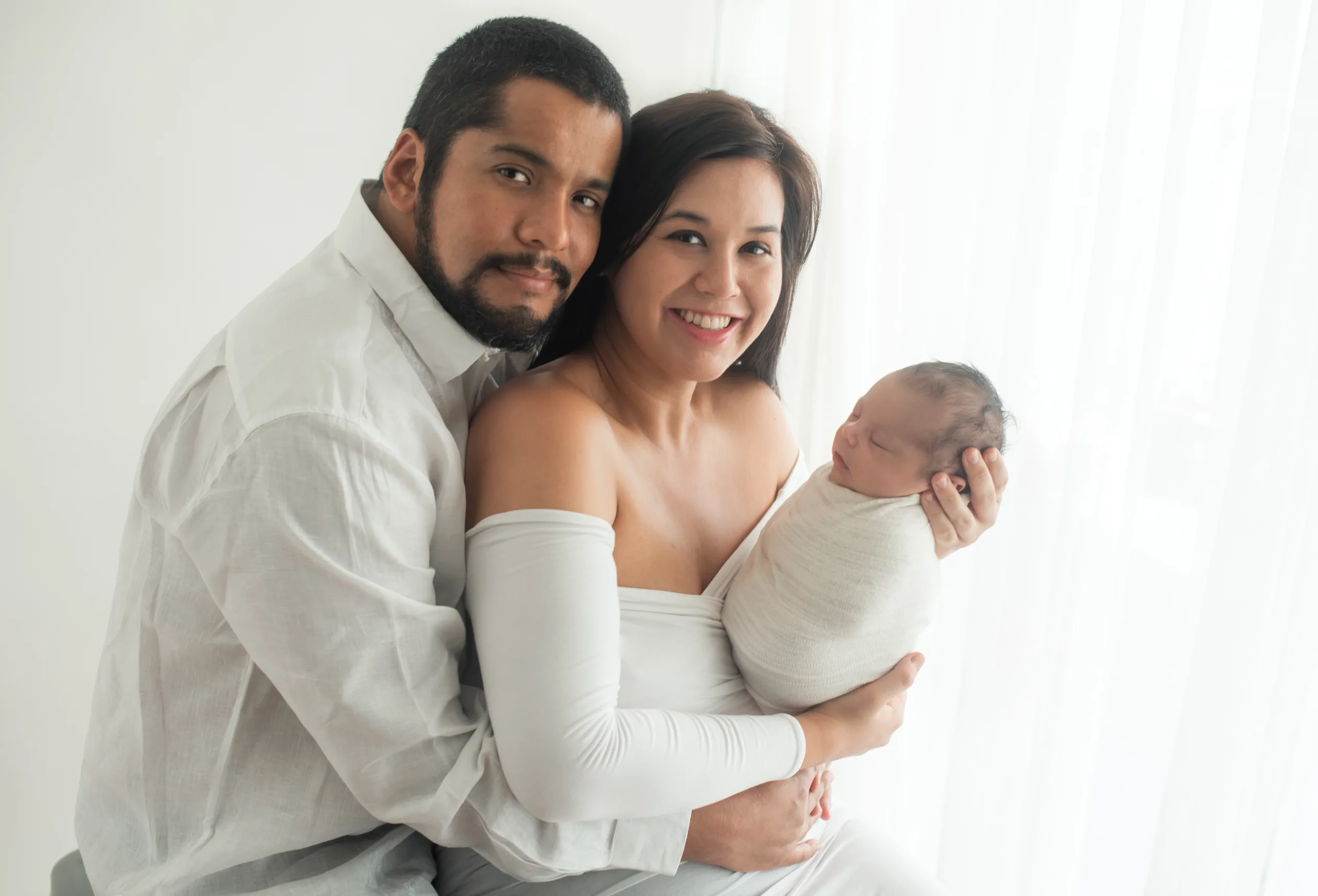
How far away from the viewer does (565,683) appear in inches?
44.4

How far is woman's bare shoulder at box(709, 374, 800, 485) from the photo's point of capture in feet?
5.55

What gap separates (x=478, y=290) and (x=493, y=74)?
272 mm

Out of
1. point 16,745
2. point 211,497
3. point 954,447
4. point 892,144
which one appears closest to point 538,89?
point 211,497

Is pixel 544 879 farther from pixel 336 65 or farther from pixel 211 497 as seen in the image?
pixel 336 65

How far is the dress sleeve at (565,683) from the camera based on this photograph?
3.70 ft

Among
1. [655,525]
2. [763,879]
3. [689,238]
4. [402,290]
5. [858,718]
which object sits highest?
[689,238]

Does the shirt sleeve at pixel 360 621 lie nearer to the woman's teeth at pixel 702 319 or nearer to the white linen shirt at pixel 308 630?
the white linen shirt at pixel 308 630

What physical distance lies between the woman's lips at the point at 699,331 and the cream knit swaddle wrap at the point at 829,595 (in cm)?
26

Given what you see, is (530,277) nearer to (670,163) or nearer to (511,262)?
(511,262)

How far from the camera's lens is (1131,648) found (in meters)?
1.54

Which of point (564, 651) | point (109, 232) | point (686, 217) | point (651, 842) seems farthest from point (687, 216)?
point (109, 232)

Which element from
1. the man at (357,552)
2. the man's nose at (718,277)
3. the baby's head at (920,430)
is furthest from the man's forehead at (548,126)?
the baby's head at (920,430)

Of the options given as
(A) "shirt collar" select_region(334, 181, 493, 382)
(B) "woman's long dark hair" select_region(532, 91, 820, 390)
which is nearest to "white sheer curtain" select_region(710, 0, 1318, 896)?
(B) "woman's long dark hair" select_region(532, 91, 820, 390)

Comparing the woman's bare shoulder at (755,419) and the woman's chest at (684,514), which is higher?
the woman's bare shoulder at (755,419)
